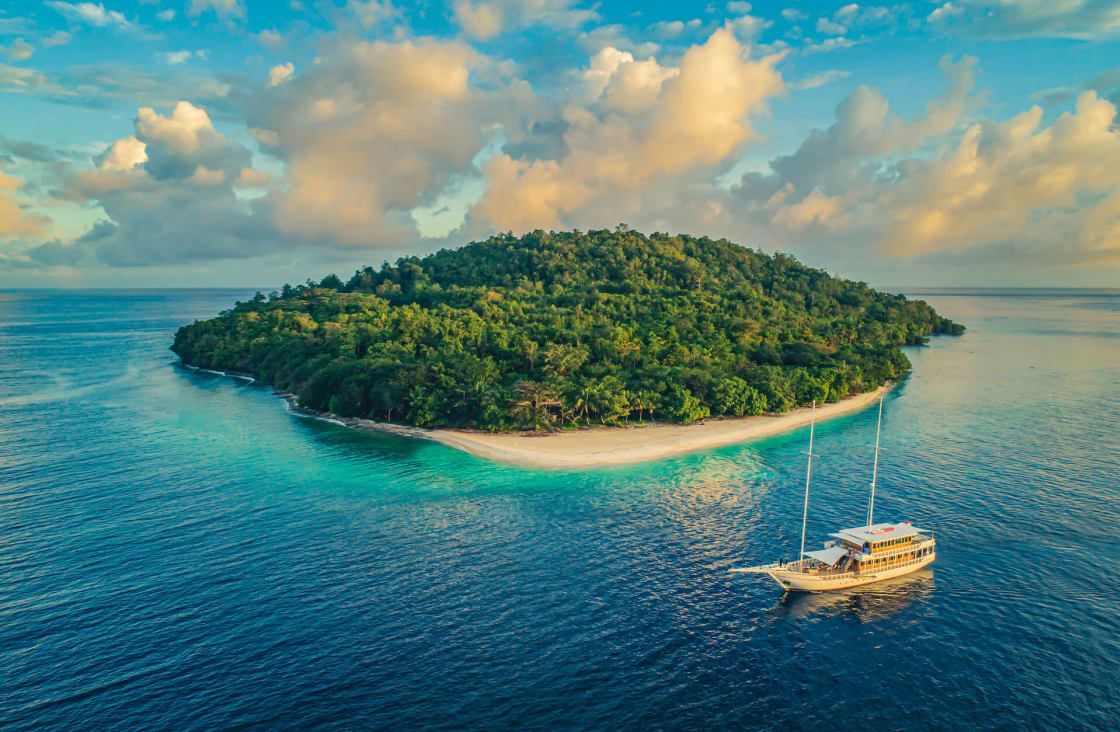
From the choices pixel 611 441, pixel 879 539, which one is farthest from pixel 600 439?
pixel 879 539

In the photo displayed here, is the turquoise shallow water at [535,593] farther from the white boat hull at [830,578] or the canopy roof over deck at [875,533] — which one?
the canopy roof over deck at [875,533]

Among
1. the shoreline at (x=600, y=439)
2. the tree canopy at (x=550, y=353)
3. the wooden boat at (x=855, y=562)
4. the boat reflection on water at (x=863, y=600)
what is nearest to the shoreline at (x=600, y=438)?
the shoreline at (x=600, y=439)

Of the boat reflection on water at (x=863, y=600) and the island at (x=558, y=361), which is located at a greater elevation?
the island at (x=558, y=361)

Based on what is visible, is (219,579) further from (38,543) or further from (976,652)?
(976,652)

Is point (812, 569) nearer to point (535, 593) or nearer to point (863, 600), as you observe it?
point (863, 600)

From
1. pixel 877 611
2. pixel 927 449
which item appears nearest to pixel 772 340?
pixel 927 449

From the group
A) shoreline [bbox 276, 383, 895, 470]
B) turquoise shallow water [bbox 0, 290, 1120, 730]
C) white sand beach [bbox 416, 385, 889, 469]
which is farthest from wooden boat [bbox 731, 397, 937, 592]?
white sand beach [bbox 416, 385, 889, 469]

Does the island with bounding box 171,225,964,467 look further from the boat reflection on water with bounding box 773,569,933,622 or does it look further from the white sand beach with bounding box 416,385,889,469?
the boat reflection on water with bounding box 773,569,933,622
